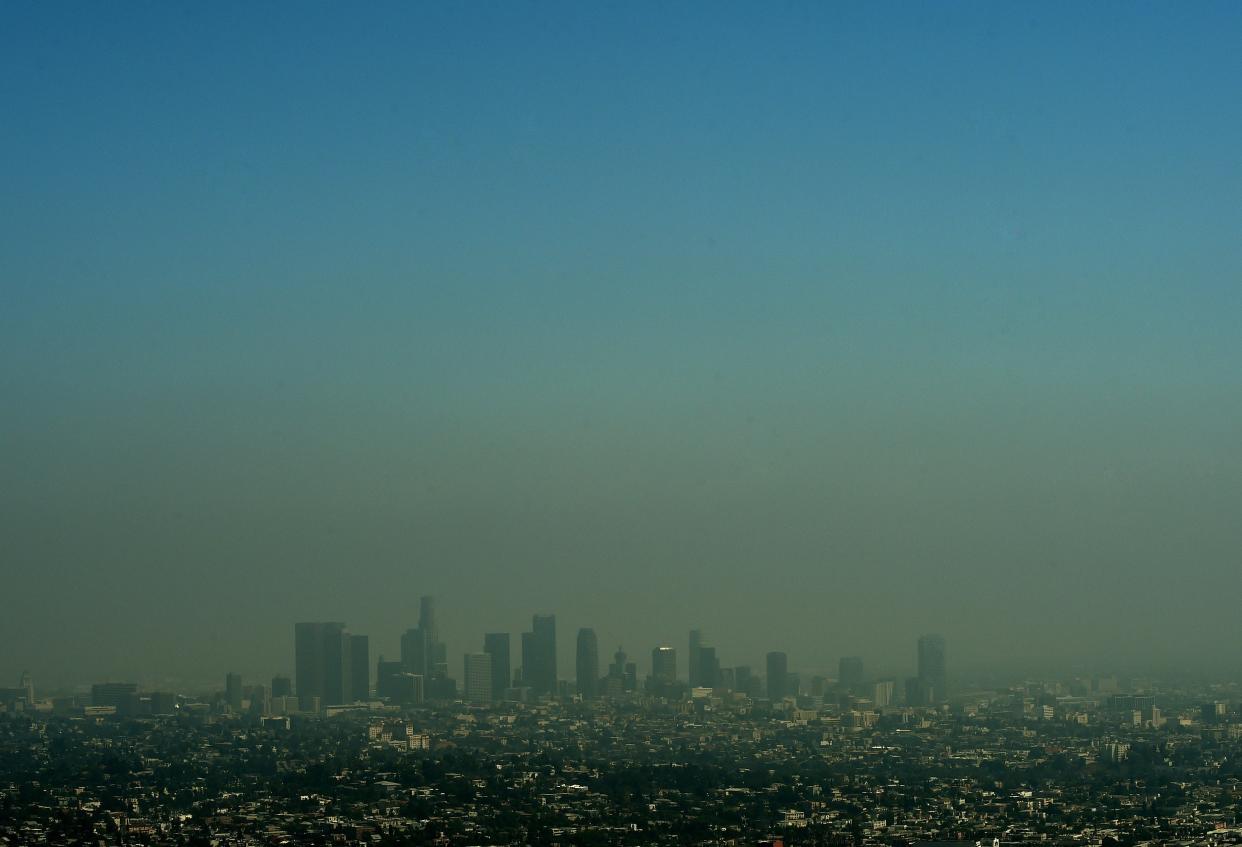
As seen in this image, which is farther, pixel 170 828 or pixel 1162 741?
pixel 1162 741

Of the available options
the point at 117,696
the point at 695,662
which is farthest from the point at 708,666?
the point at 117,696

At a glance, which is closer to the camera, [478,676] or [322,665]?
[322,665]

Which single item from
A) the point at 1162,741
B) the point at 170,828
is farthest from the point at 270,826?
the point at 1162,741

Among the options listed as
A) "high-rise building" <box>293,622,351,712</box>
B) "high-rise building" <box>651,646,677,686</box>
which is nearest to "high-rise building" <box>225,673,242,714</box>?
"high-rise building" <box>293,622,351,712</box>

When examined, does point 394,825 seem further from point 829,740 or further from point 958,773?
point 829,740

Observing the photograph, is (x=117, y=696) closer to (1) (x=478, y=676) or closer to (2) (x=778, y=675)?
(1) (x=478, y=676)
